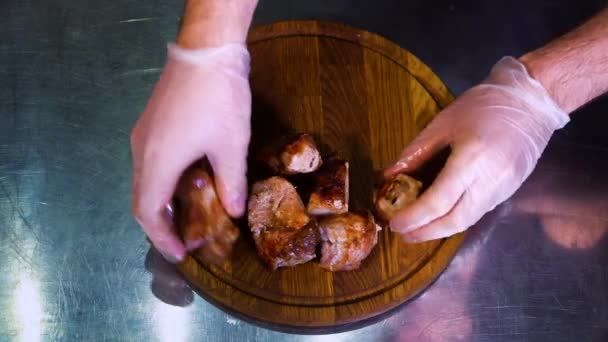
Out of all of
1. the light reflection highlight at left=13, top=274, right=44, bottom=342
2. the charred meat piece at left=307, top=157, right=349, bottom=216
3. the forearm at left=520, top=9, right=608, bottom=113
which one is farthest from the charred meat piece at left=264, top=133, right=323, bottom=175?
the light reflection highlight at left=13, top=274, right=44, bottom=342

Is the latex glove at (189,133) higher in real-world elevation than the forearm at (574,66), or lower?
lower

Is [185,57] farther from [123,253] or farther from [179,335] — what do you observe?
[179,335]

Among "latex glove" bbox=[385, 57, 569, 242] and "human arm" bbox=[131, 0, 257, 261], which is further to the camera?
"latex glove" bbox=[385, 57, 569, 242]

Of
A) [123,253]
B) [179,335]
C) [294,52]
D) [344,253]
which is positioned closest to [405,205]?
[344,253]

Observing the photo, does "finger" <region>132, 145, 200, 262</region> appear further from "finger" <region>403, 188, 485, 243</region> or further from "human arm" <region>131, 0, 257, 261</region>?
"finger" <region>403, 188, 485, 243</region>

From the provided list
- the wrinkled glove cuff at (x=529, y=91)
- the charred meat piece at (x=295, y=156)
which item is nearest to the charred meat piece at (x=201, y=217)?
the charred meat piece at (x=295, y=156)

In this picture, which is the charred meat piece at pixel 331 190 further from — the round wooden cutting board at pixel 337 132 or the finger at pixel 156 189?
the finger at pixel 156 189
